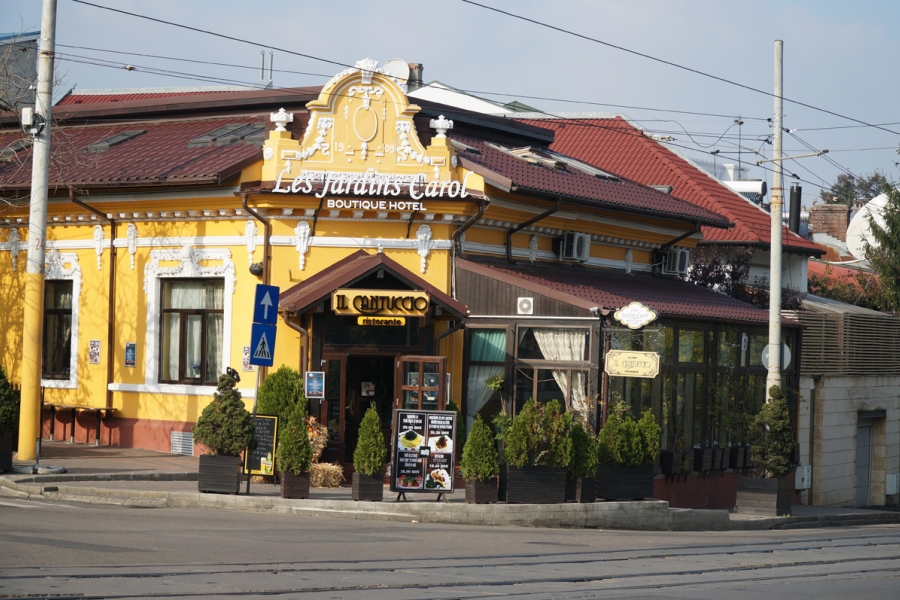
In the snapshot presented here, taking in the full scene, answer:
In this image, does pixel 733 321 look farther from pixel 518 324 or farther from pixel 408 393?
→ pixel 408 393

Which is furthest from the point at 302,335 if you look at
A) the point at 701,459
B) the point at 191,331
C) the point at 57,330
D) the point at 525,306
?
the point at 701,459

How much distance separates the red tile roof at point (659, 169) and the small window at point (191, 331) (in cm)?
1572

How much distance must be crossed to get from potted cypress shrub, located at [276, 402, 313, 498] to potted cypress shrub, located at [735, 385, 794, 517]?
398 inches

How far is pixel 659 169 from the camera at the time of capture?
3747 cm

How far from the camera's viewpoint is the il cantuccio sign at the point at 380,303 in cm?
1970

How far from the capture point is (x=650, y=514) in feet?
62.7

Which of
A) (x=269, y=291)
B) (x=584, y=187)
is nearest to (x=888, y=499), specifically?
(x=584, y=187)

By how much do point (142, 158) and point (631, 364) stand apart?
1013cm

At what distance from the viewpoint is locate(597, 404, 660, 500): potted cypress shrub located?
61.7 feet

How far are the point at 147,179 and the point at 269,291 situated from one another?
494 cm

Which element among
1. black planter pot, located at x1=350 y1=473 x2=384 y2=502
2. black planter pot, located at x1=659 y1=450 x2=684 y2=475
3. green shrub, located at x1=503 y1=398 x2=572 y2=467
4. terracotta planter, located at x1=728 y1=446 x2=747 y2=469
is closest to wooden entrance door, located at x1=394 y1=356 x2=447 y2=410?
green shrub, located at x1=503 y1=398 x2=572 y2=467

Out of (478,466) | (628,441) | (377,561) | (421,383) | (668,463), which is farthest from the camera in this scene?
(668,463)

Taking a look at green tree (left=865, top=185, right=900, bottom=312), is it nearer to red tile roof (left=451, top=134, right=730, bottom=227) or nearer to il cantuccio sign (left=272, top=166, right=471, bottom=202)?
red tile roof (left=451, top=134, right=730, bottom=227)

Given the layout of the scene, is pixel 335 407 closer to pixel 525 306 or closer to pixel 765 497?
pixel 525 306
